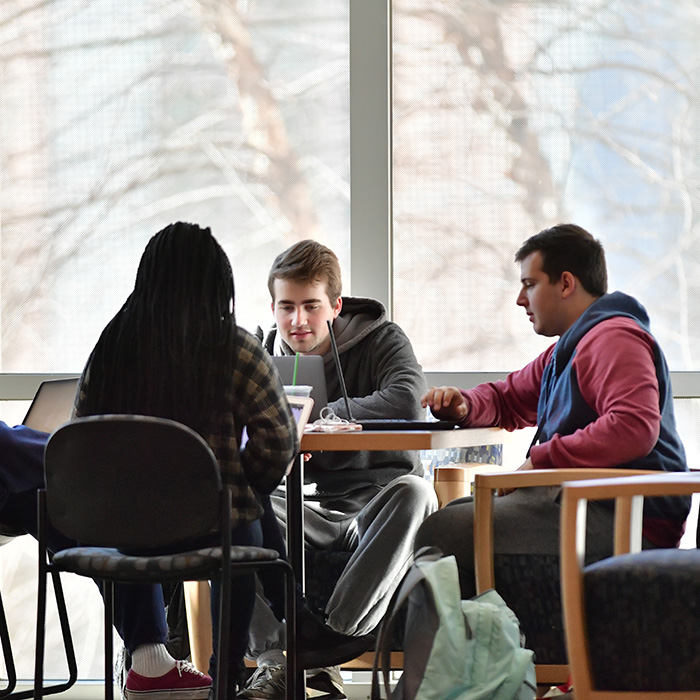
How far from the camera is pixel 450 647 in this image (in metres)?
1.85

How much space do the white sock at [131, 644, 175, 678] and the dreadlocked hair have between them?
573 mm

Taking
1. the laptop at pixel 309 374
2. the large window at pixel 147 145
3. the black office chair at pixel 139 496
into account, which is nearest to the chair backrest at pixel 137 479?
the black office chair at pixel 139 496

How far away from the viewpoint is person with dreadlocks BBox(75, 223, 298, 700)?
195 centimetres

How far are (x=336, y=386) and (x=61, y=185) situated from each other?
4.10 ft

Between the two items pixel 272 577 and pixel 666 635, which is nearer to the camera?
pixel 666 635

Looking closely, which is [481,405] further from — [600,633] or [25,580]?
[25,580]

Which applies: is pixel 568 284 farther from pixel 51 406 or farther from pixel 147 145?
pixel 147 145

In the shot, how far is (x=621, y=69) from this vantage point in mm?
3291

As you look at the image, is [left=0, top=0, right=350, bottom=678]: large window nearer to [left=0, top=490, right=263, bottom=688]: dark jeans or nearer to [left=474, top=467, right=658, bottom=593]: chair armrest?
[left=0, top=490, right=263, bottom=688]: dark jeans

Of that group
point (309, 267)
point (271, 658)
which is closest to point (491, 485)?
point (271, 658)

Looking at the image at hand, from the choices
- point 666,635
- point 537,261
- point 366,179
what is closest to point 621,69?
point 366,179

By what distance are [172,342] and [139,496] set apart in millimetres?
323

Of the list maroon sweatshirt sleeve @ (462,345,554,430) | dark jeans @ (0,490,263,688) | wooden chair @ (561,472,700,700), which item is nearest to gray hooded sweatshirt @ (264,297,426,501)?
maroon sweatshirt sleeve @ (462,345,554,430)

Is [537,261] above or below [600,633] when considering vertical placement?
above
